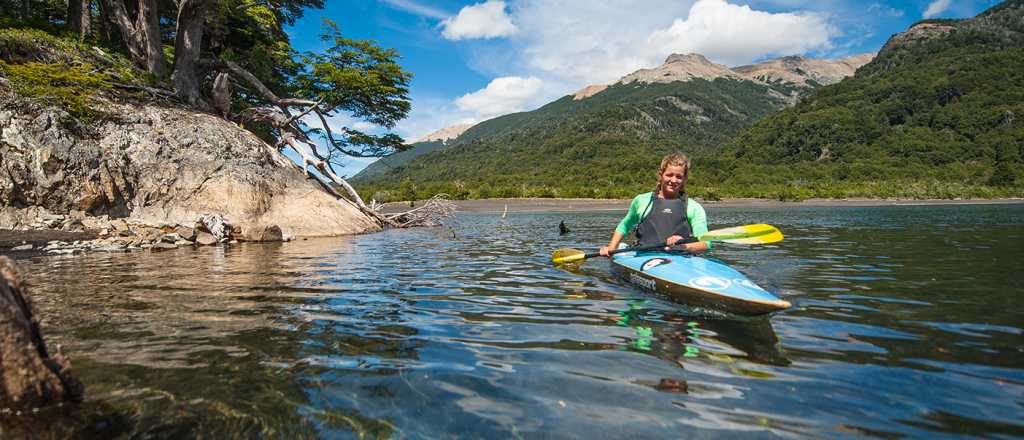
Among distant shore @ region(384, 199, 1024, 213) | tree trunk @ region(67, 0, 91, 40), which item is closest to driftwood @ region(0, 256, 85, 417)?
tree trunk @ region(67, 0, 91, 40)

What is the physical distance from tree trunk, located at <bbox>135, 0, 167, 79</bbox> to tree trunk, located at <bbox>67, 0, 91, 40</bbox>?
3.32 m

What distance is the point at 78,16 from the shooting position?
68.1ft

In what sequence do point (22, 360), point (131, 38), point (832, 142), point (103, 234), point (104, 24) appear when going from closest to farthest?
1. point (22, 360)
2. point (103, 234)
3. point (131, 38)
4. point (104, 24)
5. point (832, 142)

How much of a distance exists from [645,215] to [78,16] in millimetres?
25647

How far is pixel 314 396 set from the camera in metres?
3.04

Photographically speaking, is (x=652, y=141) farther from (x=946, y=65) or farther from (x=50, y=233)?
(x=50, y=233)

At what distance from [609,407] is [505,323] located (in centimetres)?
218

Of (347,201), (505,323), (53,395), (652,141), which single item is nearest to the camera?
(53,395)

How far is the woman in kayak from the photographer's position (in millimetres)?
7523

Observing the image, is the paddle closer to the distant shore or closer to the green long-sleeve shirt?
the green long-sleeve shirt

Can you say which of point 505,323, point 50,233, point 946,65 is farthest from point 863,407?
point 946,65

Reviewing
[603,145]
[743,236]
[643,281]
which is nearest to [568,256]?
[643,281]

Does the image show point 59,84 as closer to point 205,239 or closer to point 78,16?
point 205,239

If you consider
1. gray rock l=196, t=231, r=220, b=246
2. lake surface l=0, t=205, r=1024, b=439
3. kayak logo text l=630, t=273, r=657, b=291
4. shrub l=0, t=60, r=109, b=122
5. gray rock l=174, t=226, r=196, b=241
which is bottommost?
lake surface l=0, t=205, r=1024, b=439
